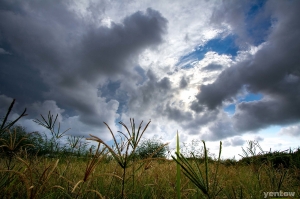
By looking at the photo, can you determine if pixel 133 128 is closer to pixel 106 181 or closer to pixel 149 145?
pixel 106 181

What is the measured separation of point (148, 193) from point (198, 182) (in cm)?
189

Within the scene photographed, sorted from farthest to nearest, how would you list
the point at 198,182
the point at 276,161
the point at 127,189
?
the point at 276,161 < the point at 127,189 < the point at 198,182

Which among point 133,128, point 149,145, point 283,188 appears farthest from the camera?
point 149,145

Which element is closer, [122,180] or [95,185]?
[122,180]

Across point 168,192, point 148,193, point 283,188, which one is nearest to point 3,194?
point 148,193

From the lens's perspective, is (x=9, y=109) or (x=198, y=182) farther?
(x=9, y=109)

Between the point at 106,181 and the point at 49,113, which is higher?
the point at 49,113

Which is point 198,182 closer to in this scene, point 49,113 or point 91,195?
point 91,195

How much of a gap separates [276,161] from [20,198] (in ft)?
28.9

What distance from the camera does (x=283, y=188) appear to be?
303 centimetres

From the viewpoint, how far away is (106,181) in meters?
3.16

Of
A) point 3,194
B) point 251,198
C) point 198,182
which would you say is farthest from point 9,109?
point 251,198

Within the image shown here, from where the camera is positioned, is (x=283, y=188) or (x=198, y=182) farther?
(x=283, y=188)

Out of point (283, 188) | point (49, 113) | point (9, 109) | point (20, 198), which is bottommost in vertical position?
point (20, 198)
